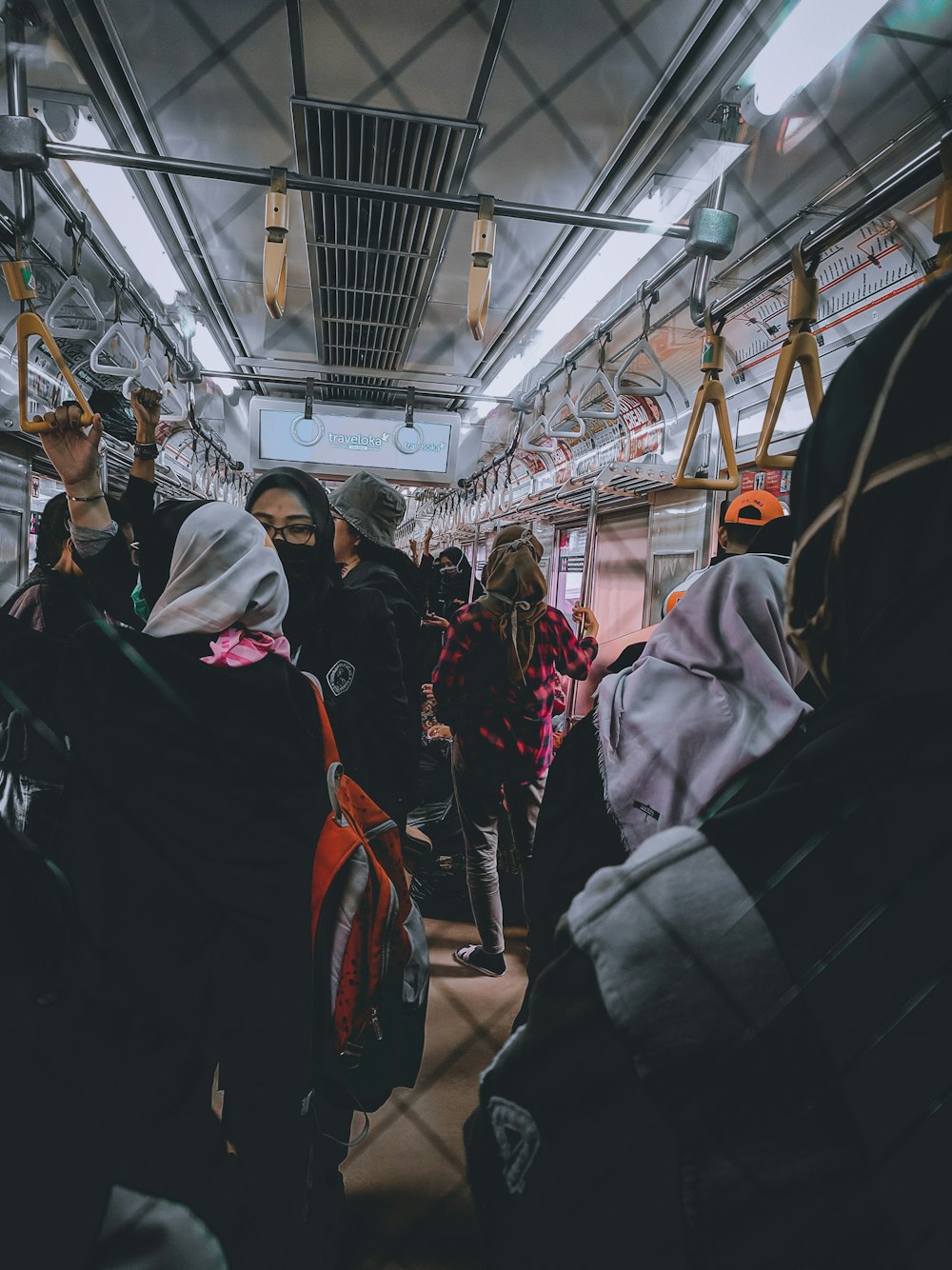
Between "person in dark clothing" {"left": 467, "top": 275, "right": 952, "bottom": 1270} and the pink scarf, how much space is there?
0.92 m

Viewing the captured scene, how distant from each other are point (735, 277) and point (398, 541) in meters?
11.7

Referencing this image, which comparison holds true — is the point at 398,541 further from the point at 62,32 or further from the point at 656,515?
the point at 62,32

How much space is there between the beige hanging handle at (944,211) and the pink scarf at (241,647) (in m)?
1.40

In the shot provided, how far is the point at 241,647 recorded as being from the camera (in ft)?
4.13

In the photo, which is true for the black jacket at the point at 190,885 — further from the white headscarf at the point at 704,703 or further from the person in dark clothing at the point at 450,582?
Answer: the person in dark clothing at the point at 450,582

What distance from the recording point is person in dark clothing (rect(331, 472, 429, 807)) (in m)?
2.38

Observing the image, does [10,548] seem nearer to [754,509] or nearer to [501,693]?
[501,693]

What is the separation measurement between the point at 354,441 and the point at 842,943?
17.3 feet

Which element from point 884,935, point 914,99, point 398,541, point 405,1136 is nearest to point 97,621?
point 884,935

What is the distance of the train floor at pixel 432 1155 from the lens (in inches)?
65.4

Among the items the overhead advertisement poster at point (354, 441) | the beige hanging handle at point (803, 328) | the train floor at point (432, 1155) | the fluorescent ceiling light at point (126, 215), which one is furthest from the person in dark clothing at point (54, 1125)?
the overhead advertisement poster at point (354, 441)

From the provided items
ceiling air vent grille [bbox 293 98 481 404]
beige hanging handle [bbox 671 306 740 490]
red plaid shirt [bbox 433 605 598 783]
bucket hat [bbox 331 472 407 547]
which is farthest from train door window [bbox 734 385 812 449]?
ceiling air vent grille [bbox 293 98 481 404]

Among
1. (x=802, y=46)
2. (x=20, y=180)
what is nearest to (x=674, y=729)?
(x=20, y=180)

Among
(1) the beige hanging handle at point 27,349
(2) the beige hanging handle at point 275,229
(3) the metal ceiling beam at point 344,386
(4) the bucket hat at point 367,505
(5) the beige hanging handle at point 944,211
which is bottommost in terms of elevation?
(4) the bucket hat at point 367,505
